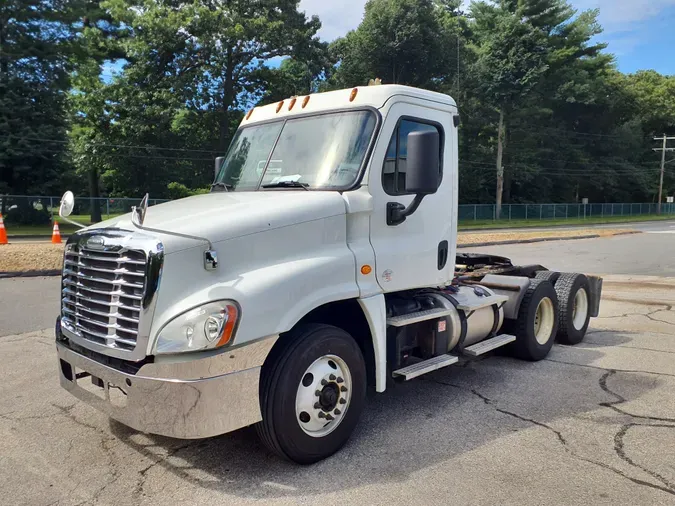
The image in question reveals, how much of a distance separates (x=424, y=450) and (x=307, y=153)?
2.38 m

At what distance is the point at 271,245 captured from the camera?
3.56 m

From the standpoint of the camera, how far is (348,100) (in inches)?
169

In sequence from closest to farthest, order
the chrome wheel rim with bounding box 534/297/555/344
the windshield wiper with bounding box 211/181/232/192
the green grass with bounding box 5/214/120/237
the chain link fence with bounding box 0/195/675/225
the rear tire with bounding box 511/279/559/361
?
the windshield wiper with bounding box 211/181/232/192 → the rear tire with bounding box 511/279/559/361 → the chrome wheel rim with bounding box 534/297/555/344 → the green grass with bounding box 5/214/120/237 → the chain link fence with bounding box 0/195/675/225

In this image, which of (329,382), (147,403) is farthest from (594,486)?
(147,403)

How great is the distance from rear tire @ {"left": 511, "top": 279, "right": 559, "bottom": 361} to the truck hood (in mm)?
3008

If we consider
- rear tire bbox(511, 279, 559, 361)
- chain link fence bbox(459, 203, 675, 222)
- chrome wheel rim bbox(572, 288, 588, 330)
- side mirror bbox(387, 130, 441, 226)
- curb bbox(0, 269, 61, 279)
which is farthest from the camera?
chain link fence bbox(459, 203, 675, 222)

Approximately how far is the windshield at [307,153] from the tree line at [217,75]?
2824 cm

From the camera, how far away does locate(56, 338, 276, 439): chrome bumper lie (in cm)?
312

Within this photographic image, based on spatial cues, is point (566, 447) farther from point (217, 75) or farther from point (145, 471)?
point (217, 75)

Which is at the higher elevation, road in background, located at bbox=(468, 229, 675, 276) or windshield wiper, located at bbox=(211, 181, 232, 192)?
windshield wiper, located at bbox=(211, 181, 232, 192)

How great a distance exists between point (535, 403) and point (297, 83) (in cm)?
3672

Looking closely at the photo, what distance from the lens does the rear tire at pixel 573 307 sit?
668cm

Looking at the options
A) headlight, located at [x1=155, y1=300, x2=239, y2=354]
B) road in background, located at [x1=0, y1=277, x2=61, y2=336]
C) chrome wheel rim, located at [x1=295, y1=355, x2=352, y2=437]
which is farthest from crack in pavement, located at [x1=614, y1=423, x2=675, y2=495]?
road in background, located at [x1=0, y1=277, x2=61, y2=336]

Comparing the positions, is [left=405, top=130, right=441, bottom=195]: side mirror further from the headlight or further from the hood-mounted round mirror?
the hood-mounted round mirror
